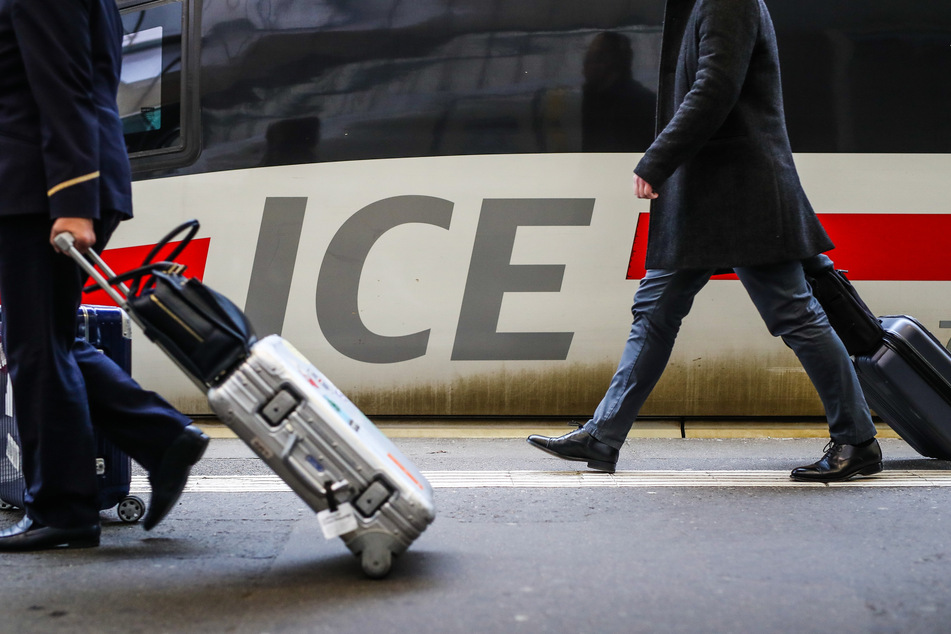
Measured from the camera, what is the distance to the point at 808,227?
9.01 feet

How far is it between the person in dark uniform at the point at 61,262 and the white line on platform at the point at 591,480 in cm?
66

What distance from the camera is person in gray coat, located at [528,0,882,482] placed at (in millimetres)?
2633

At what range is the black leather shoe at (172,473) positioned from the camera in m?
2.07

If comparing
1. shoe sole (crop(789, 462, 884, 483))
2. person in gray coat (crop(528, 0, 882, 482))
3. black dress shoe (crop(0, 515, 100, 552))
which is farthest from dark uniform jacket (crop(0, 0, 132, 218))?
shoe sole (crop(789, 462, 884, 483))

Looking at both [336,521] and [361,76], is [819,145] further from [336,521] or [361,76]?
[336,521]

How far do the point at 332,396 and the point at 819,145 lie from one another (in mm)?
2588

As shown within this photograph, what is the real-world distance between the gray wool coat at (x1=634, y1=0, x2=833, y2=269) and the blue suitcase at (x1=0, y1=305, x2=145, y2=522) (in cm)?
152

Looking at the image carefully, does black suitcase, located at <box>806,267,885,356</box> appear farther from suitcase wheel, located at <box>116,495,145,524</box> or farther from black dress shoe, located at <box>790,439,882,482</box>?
suitcase wheel, located at <box>116,495,145,524</box>

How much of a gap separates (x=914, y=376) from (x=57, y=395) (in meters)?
2.40

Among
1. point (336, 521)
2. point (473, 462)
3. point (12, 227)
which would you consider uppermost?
point (12, 227)

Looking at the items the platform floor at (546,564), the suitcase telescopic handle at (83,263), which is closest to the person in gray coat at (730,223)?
the platform floor at (546,564)

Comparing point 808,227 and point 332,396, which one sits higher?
point 808,227

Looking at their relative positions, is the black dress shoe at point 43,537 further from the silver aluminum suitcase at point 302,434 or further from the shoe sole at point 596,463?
the shoe sole at point 596,463

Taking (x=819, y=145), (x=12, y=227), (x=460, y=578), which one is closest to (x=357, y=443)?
(x=460, y=578)
